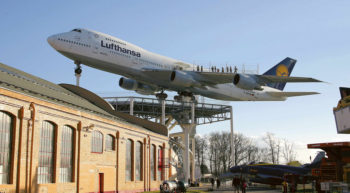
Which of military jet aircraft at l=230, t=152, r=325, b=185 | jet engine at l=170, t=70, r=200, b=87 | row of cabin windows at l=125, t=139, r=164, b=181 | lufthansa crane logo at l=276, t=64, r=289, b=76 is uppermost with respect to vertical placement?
lufthansa crane logo at l=276, t=64, r=289, b=76

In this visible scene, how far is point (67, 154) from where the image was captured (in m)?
24.7

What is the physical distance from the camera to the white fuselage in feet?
109

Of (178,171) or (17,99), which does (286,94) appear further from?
(17,99)

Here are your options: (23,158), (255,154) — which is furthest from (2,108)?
(255,154)

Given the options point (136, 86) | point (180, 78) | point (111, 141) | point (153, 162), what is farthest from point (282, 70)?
point (111, 141)

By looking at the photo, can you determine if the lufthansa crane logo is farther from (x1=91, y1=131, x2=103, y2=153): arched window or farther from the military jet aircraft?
(x1=91, y1=131, x2=103, y2=153): arched window

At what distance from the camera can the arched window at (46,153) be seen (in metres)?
22.0

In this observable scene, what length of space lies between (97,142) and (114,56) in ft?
34.0

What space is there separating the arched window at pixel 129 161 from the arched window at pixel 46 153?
34.0ft

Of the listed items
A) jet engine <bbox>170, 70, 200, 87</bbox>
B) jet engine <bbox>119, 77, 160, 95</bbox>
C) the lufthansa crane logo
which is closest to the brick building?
A: jet engine <bbox>119, 77, 160, 95</bbox>

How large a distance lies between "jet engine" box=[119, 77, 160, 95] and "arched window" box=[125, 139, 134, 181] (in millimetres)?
10073

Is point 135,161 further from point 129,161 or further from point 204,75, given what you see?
point 204,75

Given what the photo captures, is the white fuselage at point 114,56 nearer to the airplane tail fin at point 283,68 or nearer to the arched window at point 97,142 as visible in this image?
the arched window at point 97,142

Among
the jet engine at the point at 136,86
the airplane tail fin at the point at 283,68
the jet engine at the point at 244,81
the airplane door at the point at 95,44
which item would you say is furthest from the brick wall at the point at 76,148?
the airplane tail fin at the point at 283,68
